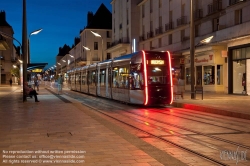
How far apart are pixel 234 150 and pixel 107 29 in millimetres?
82522

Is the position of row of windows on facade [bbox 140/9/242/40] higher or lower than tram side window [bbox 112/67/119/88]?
higher

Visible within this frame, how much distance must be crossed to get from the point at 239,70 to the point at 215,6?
24.2 feet

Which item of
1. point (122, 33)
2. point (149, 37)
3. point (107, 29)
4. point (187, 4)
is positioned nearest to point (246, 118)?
point (187, 4)

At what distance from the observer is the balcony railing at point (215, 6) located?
32875 mm

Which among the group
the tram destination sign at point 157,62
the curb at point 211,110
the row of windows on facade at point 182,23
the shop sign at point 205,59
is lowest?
the curb at point 211,110

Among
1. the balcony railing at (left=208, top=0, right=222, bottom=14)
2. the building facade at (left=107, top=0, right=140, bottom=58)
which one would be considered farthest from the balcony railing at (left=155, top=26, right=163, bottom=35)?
the balcony railing at (left=208, top=0, right=222, bottom=14)

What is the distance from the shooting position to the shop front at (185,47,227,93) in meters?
34.2

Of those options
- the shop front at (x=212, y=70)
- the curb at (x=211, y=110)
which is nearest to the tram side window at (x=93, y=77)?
the curb at (x=211, y=110)

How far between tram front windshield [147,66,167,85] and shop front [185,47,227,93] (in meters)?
15.0

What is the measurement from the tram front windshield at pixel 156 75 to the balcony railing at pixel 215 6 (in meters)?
15.9

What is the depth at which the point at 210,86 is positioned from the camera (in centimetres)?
3581

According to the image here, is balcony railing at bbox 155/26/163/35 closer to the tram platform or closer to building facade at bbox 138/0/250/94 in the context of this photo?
building facade at bbox 138/0/250/94

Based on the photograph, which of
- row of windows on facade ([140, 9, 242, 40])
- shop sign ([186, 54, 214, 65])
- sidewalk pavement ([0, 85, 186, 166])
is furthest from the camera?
shop sign ([186, 54, 214, 65])

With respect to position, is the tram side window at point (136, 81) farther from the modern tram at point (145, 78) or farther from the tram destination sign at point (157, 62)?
the tram destination sign at point (157, 62)
